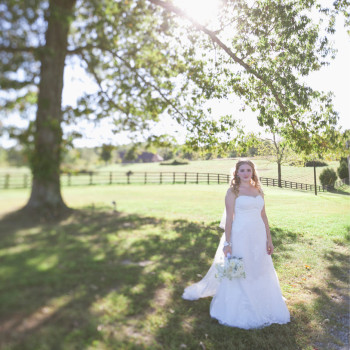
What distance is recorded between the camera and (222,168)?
15.3 feet

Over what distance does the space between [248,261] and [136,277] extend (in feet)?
5.49

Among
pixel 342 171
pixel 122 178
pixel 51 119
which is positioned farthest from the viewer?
pixel 342 171

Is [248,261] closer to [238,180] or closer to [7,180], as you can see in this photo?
[238,180]

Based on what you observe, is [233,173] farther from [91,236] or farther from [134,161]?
[91,236]

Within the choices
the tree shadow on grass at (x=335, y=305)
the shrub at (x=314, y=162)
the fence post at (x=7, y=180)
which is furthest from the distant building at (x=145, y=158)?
the shrub at (x=314, y=162)

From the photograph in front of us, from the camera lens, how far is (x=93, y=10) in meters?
2.30

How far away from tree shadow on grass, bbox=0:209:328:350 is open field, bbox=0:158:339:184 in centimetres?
52

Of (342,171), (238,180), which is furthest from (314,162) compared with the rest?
(238,180)

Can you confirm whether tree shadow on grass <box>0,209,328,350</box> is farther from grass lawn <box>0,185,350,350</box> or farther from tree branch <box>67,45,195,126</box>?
tree branch <box>67,45,195,126</box>

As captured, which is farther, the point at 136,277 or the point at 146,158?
the point at 136,277

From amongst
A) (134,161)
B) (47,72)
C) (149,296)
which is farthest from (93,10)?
(149,296)

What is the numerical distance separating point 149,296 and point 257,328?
1.56 meters

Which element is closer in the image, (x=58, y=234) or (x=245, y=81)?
(x=58, y=234)

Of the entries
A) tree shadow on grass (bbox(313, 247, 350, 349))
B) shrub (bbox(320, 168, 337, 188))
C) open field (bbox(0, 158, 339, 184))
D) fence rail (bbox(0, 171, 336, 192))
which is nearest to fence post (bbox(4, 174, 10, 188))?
fence rail (bbox(0, 171, 336, 192))
